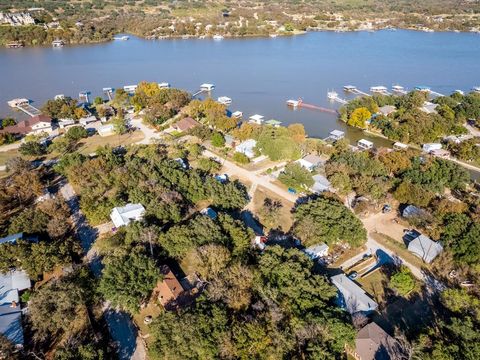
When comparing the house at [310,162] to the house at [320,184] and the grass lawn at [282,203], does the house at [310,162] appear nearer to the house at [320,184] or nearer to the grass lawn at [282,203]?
the house at [320,184]

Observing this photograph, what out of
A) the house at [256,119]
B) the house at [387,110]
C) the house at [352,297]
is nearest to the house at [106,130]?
the house at [256,119]

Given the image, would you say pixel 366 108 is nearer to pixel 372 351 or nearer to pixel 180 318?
pixel 372 351

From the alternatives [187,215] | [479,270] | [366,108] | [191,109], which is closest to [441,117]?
[366,108]

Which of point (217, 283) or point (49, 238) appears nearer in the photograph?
point (217, 283)

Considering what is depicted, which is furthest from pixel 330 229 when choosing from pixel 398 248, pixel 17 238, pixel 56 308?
pixel 17 238

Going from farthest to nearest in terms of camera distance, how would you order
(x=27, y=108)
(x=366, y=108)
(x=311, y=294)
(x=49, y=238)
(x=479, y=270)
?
(x=27, y=108) < (x=366, y=108) < (x=49, y=238) < (x=479, y=270) < (x=311, y=294)
